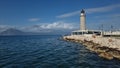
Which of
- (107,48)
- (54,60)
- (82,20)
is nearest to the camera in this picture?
(54,60)

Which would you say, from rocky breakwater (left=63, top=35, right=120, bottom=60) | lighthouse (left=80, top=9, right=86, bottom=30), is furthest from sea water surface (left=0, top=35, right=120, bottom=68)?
lighthouse (left=80, top=9, right=86, bottom=30)

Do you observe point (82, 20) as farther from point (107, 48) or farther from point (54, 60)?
point (54, 60)

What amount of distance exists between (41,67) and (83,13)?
111 meters

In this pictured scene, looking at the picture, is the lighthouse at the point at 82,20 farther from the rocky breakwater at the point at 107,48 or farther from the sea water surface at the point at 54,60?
the sea water surface at the point at 54,60

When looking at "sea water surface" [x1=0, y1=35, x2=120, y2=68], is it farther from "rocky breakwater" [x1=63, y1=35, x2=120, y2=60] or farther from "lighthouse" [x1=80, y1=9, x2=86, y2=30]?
"lighthouse" [x1=80, y1=9, x2=86, y2=30]

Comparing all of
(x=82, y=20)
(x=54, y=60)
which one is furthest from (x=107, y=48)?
(x=82, y=20)

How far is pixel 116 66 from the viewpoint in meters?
29.6

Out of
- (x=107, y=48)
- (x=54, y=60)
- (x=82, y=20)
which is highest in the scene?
(x=82, y=20)

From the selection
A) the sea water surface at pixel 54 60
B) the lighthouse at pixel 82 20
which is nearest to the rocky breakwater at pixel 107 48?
the sea water surface at pixel 54 60

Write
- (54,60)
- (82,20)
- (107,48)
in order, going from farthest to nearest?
1. (82,20)
2. (107,48)
3. (54,60)

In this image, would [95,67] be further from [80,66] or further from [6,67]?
[6,67]

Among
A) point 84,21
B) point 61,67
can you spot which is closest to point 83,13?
point 84,21

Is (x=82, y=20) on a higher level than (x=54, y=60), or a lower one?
higher

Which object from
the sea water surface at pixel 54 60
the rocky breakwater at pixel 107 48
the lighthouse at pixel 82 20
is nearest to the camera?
the sea water surface at pixel 54 60
